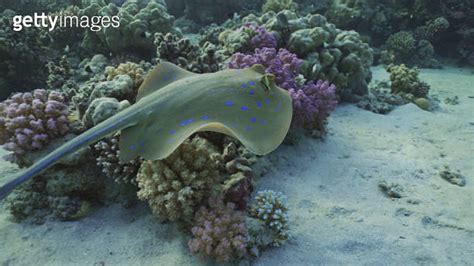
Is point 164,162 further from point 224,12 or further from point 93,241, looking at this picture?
point 224,12

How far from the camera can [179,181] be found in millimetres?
3525

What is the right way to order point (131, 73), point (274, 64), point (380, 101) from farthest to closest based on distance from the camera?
point (380, 101) < point (274, 64) < point (131, 73)

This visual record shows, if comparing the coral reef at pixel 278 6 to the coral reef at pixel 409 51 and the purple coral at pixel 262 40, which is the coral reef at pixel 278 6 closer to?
the coral reef at pixel 409 51

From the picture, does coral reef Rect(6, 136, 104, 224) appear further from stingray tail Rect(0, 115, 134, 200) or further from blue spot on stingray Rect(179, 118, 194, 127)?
blue spot on stingray Rect(179, 118, 194, 127)

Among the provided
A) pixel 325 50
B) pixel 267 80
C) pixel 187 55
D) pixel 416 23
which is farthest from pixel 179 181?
pixel 416 23

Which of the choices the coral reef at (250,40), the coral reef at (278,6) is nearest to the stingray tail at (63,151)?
the coral reef at (250,40)

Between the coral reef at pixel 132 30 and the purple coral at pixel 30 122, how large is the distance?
3.74 m

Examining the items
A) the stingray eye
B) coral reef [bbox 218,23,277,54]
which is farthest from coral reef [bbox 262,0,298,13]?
the stingray eye

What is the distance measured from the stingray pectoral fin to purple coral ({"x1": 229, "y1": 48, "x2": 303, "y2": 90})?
4.66 feet

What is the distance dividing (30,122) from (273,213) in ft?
11.4

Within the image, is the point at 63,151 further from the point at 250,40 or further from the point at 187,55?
the point at 250,40

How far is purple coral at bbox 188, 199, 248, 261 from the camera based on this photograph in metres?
3.18

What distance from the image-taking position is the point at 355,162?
4.96m

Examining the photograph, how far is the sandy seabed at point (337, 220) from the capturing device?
10.9 feet
